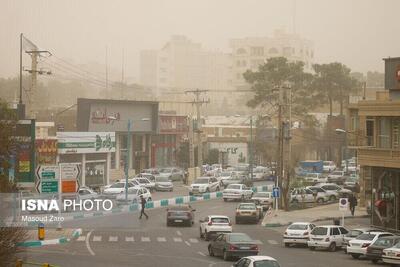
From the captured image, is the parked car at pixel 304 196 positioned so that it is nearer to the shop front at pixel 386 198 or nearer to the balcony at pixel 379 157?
the shop front at pixel 386 198

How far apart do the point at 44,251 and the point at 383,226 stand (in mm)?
18373

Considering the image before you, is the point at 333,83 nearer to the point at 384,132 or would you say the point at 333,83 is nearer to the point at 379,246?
the point at 384,132

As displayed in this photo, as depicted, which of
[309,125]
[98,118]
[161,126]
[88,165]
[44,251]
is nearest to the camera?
[44,251]

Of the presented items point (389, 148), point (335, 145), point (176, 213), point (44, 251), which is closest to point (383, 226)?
point (389, 148)

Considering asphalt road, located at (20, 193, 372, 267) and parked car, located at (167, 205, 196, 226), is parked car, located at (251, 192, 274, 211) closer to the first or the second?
asphalt road, located at (20, 193, 372, 267)

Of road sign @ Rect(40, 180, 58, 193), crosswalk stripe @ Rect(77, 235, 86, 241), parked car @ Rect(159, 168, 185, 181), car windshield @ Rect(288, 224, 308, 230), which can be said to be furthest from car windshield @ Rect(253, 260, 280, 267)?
parked car @ Rect(159, 168, 185, 181)

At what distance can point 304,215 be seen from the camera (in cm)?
5238

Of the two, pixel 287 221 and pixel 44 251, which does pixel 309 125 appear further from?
pixel 44 251

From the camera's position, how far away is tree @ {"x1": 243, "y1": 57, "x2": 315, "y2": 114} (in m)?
112

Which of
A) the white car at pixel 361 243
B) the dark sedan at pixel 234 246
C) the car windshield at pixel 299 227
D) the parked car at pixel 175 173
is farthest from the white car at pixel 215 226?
the parked car at pixel 175 173

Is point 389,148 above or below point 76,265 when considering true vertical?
above

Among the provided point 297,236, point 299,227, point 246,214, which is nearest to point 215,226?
point 299,227

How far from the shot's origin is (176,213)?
4703 cm

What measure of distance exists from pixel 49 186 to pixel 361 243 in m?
15.5
